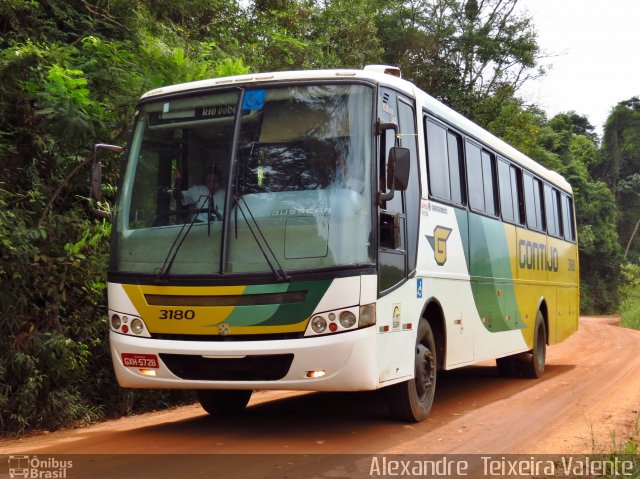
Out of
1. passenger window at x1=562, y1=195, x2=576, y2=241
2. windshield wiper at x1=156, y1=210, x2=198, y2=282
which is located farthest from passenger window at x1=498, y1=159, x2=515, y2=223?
windshield wiper at x1=156, y1=210, x2=198, y2=282

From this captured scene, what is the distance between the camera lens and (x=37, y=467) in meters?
6.38

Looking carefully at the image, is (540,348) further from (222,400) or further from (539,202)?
(222,400)

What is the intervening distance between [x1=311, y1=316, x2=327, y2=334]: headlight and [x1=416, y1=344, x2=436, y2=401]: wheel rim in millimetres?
1714

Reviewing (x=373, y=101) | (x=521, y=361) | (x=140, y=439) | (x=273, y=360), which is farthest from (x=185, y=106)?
(x=521, y=361)

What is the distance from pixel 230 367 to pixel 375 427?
1.82m

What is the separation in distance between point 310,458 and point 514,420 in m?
3.11

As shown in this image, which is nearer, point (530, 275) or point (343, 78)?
point (343, 78)

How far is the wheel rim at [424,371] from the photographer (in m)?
8.48

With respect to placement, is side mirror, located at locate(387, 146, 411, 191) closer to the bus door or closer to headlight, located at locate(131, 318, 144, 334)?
the bus door

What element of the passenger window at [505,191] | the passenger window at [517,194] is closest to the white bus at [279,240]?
the passenger window at [505,191]

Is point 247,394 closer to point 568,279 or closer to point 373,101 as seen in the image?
point 373,101

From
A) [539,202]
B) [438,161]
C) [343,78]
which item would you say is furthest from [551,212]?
[343,78]

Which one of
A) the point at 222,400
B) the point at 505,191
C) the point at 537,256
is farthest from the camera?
the point at 537,256

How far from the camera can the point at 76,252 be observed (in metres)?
9.32
